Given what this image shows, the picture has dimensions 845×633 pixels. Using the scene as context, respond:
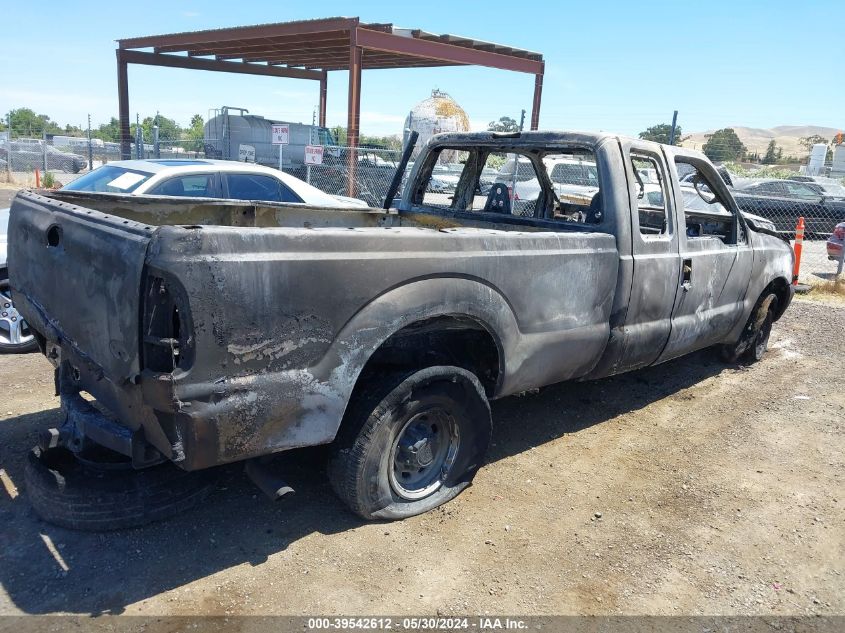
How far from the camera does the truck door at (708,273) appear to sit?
4.84m

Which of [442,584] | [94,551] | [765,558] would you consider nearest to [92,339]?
[94,551]

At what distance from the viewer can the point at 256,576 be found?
3.05 metres

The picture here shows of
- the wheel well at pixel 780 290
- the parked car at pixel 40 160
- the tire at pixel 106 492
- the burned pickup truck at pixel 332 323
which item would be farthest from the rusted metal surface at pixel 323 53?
the tire at pixel 106 492

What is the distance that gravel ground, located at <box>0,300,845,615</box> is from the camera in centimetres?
296

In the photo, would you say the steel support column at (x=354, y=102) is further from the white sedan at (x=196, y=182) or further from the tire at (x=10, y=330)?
the tire at (x=10, y=330)

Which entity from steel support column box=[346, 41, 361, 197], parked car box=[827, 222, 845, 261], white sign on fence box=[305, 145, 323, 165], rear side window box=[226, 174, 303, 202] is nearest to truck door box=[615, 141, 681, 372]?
rear side window box=[226, 174, 303, 202]

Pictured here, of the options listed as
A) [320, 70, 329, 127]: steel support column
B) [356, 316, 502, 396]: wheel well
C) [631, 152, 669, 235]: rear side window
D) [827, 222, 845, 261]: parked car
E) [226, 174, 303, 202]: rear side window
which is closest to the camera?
[356, 316, 502, 396]: wheel well

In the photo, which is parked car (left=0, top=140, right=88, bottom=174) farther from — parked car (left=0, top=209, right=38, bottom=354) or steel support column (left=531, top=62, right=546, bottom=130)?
parked car (left=0, top=209, right=38, bottom=354)

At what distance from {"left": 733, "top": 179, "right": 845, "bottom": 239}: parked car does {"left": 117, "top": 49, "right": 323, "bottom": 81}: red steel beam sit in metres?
17.8

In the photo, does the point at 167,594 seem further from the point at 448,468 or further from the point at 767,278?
→ the point at 767,278

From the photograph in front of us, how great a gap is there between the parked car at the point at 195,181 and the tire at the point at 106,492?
12.7 ft

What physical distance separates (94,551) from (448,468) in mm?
1759

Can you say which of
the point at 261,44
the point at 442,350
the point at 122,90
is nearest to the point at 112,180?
the point at 442,350

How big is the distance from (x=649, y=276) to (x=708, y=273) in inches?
36.6
